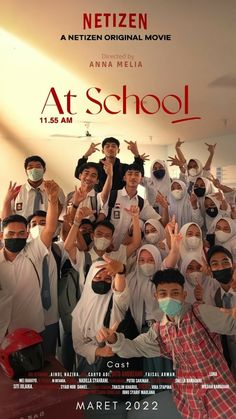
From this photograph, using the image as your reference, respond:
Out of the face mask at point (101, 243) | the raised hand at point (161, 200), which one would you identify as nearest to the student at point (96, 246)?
the face mask at point (101, 243)

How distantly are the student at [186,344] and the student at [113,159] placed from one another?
35 centimetres

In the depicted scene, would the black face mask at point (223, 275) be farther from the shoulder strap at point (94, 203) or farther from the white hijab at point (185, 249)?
the shoulder strap at point (94, 203)

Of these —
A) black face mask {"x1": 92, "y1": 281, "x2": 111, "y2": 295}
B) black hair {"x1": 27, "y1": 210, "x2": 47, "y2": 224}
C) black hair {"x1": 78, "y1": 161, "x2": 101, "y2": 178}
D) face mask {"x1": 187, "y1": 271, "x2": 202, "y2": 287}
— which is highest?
black hair {"x1": 78, "y1": 161, "x2": 101, "y2": 178}

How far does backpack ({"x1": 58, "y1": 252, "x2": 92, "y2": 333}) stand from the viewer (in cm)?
149

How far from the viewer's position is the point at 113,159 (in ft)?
4.97

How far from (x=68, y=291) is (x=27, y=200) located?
34cm

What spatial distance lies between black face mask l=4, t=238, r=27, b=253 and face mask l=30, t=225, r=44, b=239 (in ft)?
0.12

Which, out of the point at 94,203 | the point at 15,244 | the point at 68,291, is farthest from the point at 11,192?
the point at 68,291

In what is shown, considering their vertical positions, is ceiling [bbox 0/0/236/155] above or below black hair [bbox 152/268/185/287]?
above

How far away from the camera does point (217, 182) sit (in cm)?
151

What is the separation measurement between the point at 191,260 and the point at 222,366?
1.19 feet

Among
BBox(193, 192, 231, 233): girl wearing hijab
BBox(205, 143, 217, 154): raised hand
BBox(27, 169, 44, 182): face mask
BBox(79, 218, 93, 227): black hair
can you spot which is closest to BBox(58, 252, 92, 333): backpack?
BBox(79, 218, 93, 227): black hair

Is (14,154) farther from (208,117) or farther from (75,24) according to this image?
(208,117)

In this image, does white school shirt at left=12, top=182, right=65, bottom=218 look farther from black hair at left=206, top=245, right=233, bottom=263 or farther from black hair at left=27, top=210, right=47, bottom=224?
black hair at left=206, top=245, right=233, bottom=263
